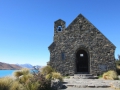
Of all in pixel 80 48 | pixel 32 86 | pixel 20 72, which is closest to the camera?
pixel 32 86

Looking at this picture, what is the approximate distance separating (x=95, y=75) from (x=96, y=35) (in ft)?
15.7

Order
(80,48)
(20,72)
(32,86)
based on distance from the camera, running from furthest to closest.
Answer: (80,48) → (20,72) → (32,86)

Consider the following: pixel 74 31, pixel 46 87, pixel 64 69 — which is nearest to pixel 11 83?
pixel 46 87

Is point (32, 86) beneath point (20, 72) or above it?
beneath

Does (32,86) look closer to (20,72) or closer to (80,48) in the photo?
(20,72)

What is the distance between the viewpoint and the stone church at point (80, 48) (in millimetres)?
18969

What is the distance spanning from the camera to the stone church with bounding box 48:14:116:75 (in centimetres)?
1897

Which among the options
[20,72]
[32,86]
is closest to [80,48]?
[20,72]

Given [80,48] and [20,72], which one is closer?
[20,72]

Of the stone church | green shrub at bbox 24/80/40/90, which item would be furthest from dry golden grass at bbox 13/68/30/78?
the stone church

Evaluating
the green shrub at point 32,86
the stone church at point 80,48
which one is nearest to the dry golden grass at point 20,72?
the green shrub at point 32,86

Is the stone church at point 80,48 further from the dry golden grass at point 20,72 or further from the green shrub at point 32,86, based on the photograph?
the green shrub at point 32,86

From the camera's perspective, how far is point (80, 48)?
19.7 meters

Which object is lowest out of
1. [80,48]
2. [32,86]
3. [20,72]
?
[32,86]
